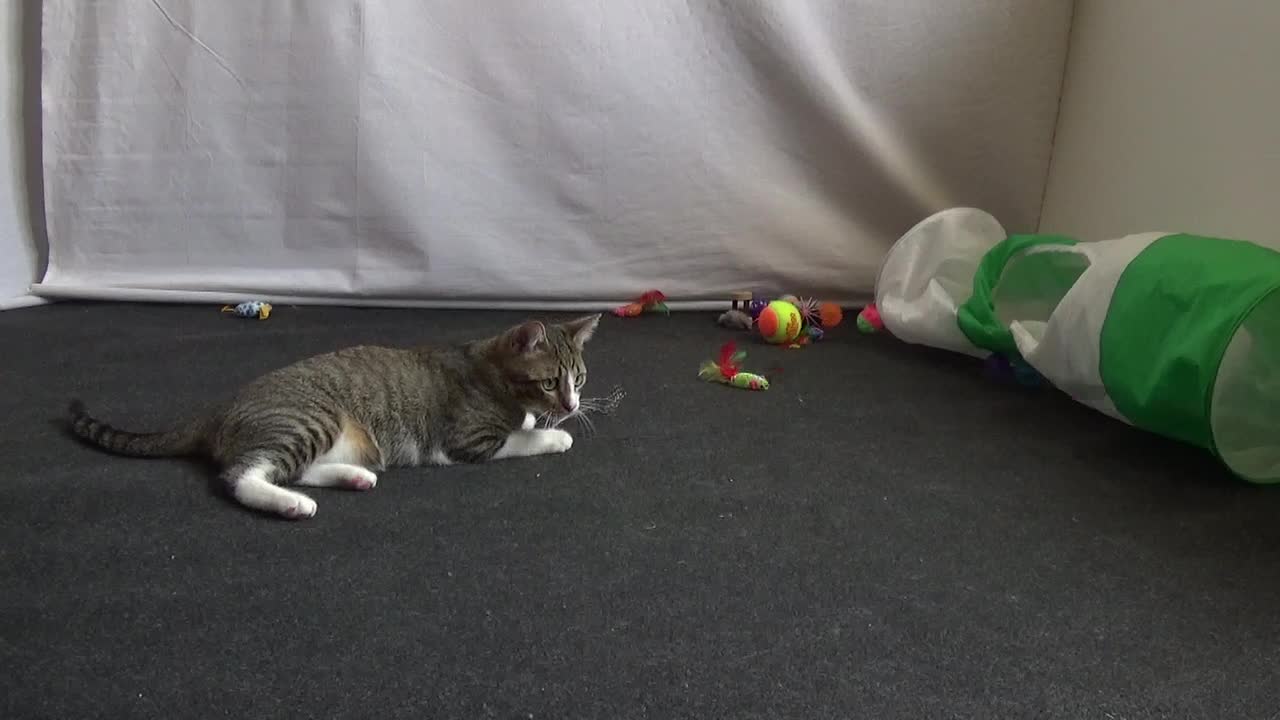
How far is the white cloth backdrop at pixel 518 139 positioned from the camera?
2398 mm

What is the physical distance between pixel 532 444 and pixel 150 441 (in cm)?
58

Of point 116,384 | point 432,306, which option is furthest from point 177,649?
point 432,306

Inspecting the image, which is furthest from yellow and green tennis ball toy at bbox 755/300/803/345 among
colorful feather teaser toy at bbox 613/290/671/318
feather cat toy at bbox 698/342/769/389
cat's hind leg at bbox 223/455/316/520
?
cat's hind leg at bbox 223/455/316/520

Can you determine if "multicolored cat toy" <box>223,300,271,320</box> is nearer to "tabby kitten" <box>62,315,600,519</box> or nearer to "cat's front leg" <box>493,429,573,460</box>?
"tabby kitten" <box>62,315,600,519</box>

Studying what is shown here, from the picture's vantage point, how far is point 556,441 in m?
1.63

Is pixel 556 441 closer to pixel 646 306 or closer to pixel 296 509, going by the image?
pixel 296 509

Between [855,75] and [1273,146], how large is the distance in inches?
39.1

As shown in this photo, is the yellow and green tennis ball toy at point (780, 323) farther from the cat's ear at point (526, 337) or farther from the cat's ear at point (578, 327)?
the cat's ear at point (526, 337)

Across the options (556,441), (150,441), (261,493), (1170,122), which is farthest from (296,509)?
(1170,122)

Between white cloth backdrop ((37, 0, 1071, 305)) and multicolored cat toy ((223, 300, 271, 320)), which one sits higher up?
white cloth backdrop ((37, 0, 1071, 305))

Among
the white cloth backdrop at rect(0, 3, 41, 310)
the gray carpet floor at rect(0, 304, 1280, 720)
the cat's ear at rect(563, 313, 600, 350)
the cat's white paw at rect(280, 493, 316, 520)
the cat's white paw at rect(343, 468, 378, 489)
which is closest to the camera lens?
the gray carpet floor at rect(0, 304, 1280, 720)

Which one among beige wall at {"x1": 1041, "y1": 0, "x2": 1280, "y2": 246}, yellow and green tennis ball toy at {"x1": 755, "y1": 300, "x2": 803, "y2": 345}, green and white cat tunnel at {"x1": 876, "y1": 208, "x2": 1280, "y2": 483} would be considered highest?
beige wall at {"x1": 1041, "y1": 0, "x2": 1280, "y2": 246}

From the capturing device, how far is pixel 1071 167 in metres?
2.57

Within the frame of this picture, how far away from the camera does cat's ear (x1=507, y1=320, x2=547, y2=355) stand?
1634 millimetres
